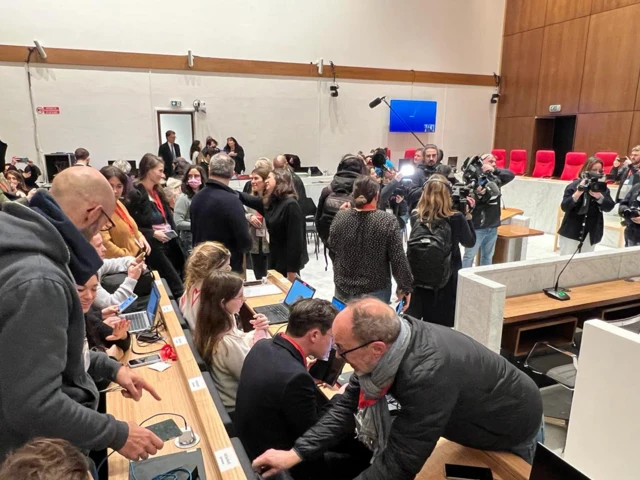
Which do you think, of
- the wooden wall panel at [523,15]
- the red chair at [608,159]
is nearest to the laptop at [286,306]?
the red chair at [608,159]

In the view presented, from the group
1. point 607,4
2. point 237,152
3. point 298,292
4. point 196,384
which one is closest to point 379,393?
point 196,384

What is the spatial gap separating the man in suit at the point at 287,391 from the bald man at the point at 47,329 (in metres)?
0.46

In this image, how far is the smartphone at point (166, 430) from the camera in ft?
5.99

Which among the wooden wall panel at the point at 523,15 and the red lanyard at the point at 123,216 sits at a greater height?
the wooden wall panel at the point at 523,15

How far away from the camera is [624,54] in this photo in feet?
33.8

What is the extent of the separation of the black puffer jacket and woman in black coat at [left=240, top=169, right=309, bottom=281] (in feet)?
7.42

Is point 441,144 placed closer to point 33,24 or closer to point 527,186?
point 527,186

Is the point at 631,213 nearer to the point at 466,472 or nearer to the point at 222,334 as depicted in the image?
the point at 466,472

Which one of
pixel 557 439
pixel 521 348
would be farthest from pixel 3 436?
pixel 521 348

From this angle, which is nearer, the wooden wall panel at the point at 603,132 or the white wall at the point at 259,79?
the white wall at the point at 259,79

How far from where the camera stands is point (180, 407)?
80.0 inches

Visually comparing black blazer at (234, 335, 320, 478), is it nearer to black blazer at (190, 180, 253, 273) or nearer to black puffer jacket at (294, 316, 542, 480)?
black puffer jacket at (294, 316, 542, 480)

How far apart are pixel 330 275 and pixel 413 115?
7.80 m

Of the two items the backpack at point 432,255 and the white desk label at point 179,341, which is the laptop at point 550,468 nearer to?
the white desk label at point 179,341
